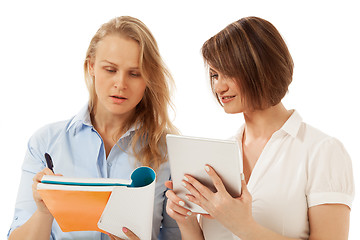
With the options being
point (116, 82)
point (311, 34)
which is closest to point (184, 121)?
point (311, 34)

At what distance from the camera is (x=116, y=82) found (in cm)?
181

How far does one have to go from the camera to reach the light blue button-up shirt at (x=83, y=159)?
1920mm

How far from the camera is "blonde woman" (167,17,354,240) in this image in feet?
4.90

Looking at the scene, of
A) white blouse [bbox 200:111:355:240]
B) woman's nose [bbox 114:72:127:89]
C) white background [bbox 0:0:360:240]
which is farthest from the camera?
white background [bbox 0:0:360:240]

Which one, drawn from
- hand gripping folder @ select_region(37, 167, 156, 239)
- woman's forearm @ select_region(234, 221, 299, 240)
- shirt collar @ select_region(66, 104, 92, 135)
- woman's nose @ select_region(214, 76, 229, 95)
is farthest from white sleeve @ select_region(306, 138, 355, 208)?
shirt collar @ select_region(66, 104, 92, 135)

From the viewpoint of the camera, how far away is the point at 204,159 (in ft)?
4.88

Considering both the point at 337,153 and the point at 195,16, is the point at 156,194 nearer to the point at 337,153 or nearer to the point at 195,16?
the point at 337,153

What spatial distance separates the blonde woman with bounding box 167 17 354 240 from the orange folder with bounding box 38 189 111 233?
28cm

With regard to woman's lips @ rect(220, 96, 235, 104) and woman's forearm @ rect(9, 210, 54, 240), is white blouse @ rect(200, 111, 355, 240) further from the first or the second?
woman's forearm @ rect(9, 210, 54, 240)

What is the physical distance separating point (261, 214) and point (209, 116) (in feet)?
4.59

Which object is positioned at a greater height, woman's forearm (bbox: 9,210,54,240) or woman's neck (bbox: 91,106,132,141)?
woman's neck (bbox: 91,106,132,141)

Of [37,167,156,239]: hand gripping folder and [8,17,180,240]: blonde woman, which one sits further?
[8,17,180,240]: blonde woman

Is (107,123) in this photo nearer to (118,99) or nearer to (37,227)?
(118,99)

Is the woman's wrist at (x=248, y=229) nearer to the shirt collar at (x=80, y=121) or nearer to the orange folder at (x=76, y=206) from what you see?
the orange folder at (x=76, y=206)
